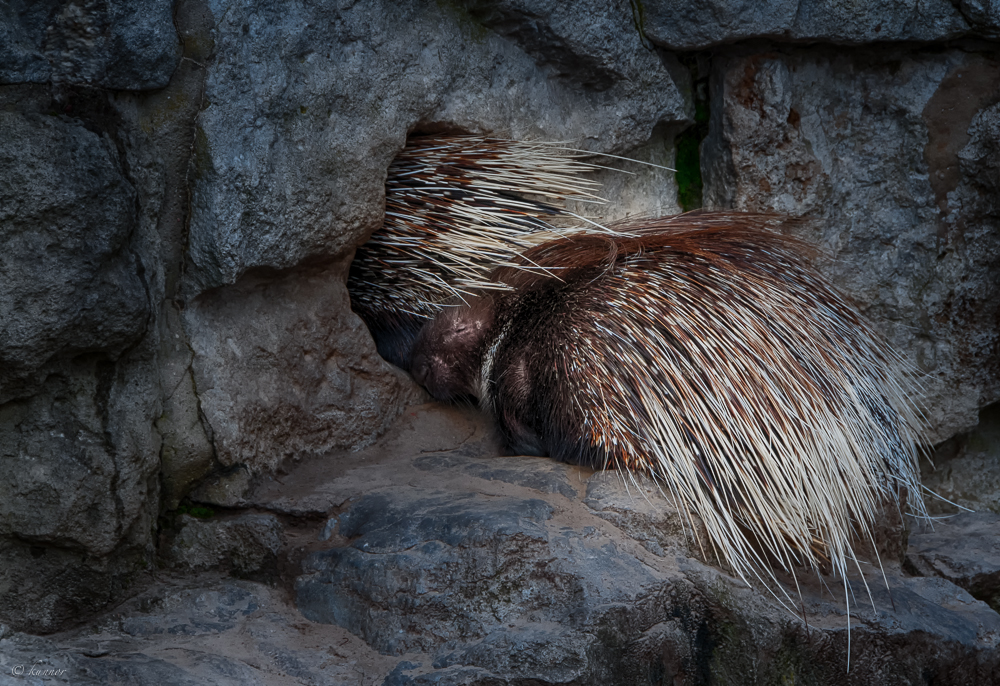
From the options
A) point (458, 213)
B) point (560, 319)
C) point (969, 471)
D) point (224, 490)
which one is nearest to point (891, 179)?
point (969, 471)

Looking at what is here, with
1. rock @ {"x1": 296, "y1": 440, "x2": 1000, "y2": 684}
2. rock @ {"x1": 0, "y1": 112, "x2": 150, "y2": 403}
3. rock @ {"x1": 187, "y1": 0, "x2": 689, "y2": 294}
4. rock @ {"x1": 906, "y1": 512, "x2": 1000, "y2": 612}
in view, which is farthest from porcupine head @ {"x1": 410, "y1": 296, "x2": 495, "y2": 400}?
rock @ {"x1": 906, "y1": 512, "x2": 1000, "y2": 612}

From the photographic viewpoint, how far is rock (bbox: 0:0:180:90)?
1.95 meters

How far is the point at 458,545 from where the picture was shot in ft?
7.18

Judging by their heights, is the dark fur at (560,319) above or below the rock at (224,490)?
above

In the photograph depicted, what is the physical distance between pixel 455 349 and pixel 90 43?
1.38 m

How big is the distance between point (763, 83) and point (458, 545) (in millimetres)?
1852

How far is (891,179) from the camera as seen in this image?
10.3 ft

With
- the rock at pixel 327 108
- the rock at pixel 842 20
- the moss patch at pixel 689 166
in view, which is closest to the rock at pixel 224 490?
the rock at pixel 327 108

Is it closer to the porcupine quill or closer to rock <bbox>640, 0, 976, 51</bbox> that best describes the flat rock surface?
the porcupine quill

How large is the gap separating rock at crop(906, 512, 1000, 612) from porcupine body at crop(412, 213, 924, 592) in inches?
11.7

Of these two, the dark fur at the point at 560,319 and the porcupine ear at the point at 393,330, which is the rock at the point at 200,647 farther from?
the porcupine ear at the point at 393,330

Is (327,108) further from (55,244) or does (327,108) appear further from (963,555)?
(963,555)

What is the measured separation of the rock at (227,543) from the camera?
2.35 metres

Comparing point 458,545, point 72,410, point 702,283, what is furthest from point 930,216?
point 72,410
